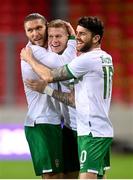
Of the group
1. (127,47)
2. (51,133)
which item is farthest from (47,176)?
(127,47)

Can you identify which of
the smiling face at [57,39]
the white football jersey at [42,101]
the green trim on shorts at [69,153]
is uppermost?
the smiling face at [57,39]

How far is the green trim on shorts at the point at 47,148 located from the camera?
5.98 metres

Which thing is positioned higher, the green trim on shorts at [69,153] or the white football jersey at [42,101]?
the white football jersey at [42,101]

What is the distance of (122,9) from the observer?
13930 mm

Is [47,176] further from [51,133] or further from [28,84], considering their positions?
[28,84]

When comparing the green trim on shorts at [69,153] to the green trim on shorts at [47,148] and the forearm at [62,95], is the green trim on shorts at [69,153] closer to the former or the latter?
the green trim on shorts at [47,148]

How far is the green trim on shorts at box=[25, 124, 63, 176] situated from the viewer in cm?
598

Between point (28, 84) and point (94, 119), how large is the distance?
688 millimetres

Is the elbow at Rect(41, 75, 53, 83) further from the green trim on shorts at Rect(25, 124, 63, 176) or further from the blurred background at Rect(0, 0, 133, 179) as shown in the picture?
the blurred background at Rect(0, 0, 133, 179)

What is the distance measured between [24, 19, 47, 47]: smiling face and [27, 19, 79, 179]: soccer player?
0.05 metres

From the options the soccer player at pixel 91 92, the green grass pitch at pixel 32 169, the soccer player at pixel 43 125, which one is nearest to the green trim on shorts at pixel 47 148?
the soccer player at pixel 43 125

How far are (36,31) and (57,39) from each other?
19 centimetres

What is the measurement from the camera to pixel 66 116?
236 inches

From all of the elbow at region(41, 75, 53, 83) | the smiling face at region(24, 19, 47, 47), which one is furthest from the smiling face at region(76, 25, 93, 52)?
the smiling face at region(24, 19, 47, 47)
